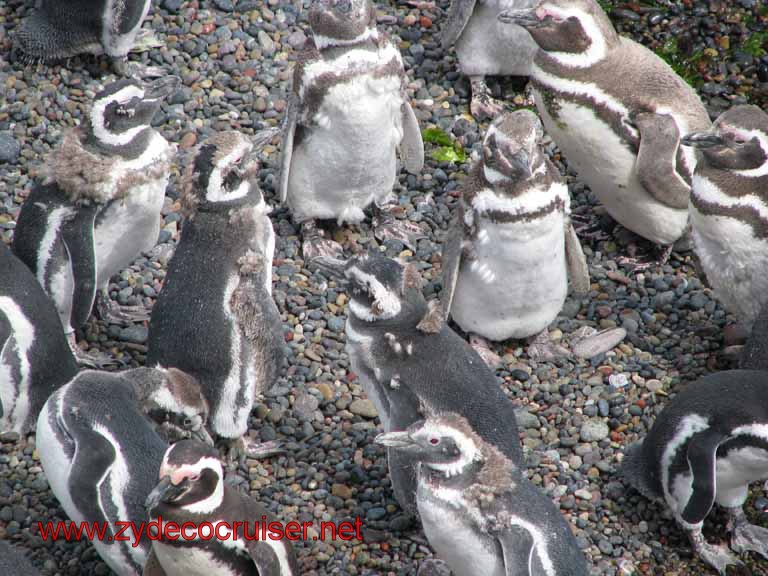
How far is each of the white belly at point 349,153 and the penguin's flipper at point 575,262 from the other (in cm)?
113

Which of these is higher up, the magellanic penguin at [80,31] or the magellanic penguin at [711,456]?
the magellanic penguin at [80,31]

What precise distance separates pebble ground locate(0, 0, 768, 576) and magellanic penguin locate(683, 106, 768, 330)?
503 mm

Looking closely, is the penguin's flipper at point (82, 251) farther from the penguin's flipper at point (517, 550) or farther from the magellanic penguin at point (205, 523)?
the penguin's flipper at point (517, 550)

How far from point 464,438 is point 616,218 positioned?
2690mm

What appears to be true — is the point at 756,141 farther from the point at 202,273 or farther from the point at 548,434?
the point at 202,273

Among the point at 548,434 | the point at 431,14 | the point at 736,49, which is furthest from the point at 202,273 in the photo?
the point at 736,49

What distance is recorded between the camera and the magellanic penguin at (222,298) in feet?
17.6

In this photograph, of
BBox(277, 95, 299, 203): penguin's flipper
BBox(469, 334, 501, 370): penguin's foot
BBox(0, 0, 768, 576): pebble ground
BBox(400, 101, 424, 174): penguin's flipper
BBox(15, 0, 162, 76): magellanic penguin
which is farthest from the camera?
BBox(15, 0, 162, 76): magellanic penguin

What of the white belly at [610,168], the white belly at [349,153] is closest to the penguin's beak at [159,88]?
the white belly at [349,153]

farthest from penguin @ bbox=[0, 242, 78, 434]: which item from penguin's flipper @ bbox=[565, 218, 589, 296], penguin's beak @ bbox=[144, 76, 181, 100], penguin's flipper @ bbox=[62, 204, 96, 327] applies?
penguin's flipper @ bbox=[565, 218, 589, 296]

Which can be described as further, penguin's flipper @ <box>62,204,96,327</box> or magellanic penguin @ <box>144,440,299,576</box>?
penguin's flipper @ <box>62,204,96,327</box>

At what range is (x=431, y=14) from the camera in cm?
811

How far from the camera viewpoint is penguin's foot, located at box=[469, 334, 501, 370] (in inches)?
243

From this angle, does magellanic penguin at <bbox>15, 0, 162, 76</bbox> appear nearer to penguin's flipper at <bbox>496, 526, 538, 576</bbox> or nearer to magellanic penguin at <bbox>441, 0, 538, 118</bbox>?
magellanic penguin at <bbox>441, 0, 538, 118</bbox>
